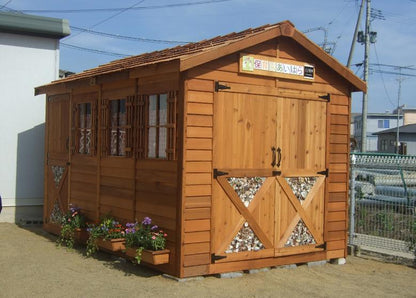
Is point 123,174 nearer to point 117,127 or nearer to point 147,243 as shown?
point 117,127

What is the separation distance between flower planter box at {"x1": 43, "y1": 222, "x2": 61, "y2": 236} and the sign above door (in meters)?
4.95

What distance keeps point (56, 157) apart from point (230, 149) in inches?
173

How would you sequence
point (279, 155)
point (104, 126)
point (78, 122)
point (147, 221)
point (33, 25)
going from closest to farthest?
1. point (147, 221)
2. point (279, 155)
3. point (104, 126)
4. point (78, 122)
5. point (33, 25)

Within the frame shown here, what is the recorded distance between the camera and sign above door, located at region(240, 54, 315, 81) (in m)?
7.34

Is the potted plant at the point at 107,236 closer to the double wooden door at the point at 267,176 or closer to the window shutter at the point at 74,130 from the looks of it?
the double wooden door at the point at 267,176

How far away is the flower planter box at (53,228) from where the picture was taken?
32.9ft

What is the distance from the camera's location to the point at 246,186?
7375 millimetres

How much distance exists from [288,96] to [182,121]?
6.00 feet

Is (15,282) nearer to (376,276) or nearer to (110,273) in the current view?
(110,273)

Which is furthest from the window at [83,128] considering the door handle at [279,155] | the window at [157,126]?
the door handle at [279,155]

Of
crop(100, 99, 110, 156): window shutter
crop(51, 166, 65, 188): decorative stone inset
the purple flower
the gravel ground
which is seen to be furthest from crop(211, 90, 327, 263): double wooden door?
crop(51, 166, 65, 188): decorative stone inset

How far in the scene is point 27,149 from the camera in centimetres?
1198

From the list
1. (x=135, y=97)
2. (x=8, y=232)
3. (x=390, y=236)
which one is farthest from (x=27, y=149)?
(x=390, y=236)

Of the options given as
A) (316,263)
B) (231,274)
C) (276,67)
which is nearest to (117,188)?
(231,274)
